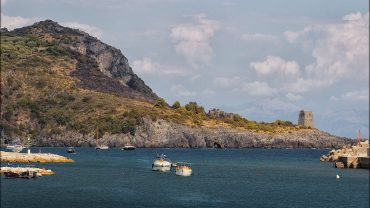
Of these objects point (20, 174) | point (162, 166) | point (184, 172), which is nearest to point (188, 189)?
point (184, 172)

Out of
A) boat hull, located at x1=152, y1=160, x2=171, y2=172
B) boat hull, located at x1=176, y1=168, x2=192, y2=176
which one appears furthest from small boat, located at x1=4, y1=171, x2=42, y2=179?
boat hull, located at x1=152, y1=160, x2=171, y2=172

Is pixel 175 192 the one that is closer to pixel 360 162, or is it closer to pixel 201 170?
pixel 201 170

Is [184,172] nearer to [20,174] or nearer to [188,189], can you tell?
[188,189]

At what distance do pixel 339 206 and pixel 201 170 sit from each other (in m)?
82.6

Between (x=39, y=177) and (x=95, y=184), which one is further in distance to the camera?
(x=39, y=177)

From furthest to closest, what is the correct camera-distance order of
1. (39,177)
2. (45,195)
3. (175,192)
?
(39,177), (175,192), (45,195)

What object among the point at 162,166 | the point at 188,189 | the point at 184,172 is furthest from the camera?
the point at 162,166

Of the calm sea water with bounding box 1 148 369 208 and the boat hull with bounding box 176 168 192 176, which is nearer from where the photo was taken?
the calm sea water with bounding box 1 148 369 208

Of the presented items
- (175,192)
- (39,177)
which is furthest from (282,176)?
(39,177)

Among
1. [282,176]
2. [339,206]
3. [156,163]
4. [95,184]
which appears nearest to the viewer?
[339,206]

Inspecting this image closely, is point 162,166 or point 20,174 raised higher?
point 162,166

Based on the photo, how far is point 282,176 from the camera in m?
170

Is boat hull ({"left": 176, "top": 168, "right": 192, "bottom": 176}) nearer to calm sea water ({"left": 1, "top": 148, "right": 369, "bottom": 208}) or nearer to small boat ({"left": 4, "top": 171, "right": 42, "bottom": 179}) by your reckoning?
calm sea water ({"left": 1, "top": 148, "right": 369, "bottom": 208})

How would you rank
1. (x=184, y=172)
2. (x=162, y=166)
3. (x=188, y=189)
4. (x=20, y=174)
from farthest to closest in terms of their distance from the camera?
(x=162, y=166), (x=184, y=172), (x=20, y=174), (x=188, y=189)
